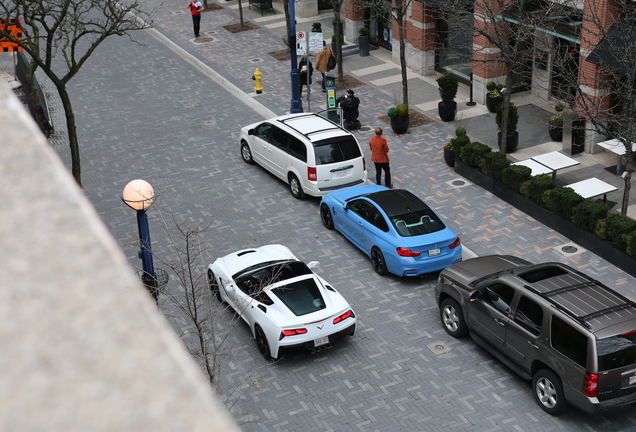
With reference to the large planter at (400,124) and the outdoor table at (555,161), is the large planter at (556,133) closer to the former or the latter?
the outdoor table at (555,161)

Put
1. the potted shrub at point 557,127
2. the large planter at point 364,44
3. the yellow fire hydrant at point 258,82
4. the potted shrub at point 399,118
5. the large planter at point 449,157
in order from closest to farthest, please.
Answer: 1. the large planter at point 449,157
2. the potted shrub at point 557,127
3. the potted shrub at point 399,118
4. the yellow fire hydrant at point 258,82
5. the large planter at point 364,44

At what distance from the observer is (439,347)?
13695 millimetres

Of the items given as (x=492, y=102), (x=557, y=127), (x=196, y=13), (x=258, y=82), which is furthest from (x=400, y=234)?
(x=196, y=13)

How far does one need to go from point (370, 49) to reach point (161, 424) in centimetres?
3185

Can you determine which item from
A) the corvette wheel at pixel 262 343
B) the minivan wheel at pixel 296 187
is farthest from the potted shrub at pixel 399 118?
the corvette wheel at pixel 262 343

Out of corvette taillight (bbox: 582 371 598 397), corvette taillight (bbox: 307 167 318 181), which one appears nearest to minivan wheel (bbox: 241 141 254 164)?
corvette taillight (bbox: 307 167 318 181)

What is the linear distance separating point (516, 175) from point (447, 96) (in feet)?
19.7

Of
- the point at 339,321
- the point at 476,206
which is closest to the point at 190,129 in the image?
the point at 476,206

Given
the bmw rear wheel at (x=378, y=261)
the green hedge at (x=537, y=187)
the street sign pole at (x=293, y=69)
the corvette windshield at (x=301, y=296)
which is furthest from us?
the street sign pole at (x=293, y=69)

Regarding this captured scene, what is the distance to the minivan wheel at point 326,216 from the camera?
17.8 m

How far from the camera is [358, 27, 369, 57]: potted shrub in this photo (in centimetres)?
3067

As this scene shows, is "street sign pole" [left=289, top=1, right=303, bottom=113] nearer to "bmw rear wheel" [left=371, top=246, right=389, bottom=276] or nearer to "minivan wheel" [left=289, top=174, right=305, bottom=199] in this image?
"minivan wheel" [left=289, top=174, right=305, bottom=199]

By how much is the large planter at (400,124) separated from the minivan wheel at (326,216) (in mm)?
5811

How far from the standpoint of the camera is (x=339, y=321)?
43.2 ft
